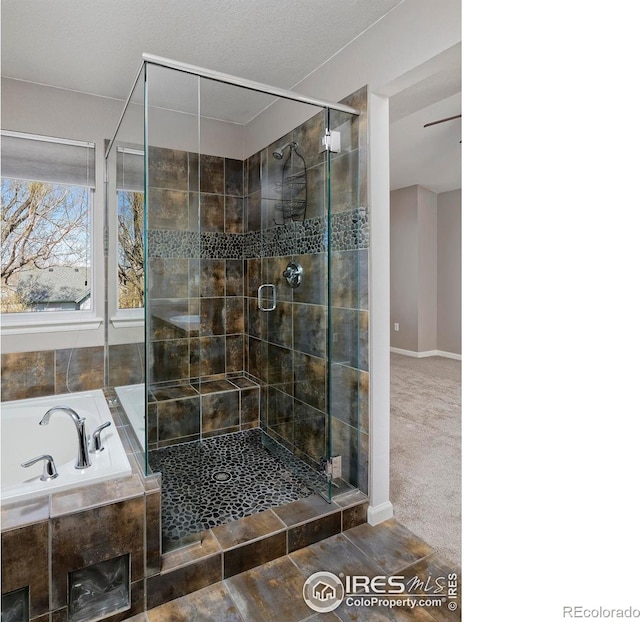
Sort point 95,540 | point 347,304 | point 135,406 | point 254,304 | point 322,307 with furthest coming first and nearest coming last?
point 254,304, point 322,307, point 347,304, point 135,406, point 95,540

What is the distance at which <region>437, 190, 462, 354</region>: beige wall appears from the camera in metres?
6.32

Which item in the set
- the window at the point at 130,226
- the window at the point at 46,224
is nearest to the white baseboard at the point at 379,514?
the window at the point at 130,226

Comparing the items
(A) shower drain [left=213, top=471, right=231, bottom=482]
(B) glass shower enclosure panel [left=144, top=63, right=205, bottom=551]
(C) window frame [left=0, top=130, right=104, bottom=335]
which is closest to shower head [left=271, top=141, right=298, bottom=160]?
(B) glass shower enclosure panel [left=144, top=63, right=205, bottom=551]

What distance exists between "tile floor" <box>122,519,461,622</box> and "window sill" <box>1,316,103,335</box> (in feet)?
6.50

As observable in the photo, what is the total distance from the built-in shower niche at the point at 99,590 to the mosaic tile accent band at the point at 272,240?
1237 mm

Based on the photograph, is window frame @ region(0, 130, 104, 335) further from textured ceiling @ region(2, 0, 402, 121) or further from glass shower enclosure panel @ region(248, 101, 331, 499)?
glass shower enclosure panel @ region(248, 101, 331, 499)

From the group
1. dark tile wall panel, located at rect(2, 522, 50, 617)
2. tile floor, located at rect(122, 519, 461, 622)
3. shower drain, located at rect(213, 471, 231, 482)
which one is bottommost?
tile floor, located at rect(122, 519, 461, 622)

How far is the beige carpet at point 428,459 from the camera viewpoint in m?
2.13

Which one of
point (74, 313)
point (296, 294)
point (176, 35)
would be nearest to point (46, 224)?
point (74, 313)

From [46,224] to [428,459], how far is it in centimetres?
304

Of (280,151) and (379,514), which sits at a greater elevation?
(280,151)

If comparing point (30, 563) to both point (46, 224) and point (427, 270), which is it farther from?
point (427, 270)

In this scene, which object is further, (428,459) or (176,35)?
(428,459)

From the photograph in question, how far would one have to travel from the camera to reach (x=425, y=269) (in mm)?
6613
